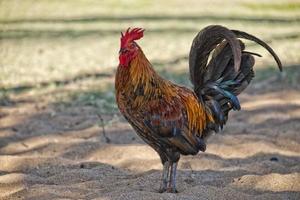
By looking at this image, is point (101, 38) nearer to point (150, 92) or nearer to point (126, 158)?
point (126, 158)

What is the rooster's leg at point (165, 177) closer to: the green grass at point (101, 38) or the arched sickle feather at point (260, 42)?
the arched sickle feather at point (260, 42)

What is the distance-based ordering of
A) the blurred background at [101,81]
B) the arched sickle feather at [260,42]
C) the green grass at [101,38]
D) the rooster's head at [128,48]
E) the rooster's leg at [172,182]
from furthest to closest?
the green grass at [101,38] → the blurred background at [101,81] → the rooster's leg at [172,182] → the rooster's head at [128,48] → the arched sickle feather at [260,42]

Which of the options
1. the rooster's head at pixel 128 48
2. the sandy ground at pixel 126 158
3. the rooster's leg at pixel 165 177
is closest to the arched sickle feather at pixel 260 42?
the rooster's head at pixel 128 48

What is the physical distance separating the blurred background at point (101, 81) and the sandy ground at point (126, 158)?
22 millimetres

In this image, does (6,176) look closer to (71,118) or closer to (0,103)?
(71,118)

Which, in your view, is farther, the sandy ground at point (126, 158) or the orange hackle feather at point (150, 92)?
the sandy ground at point (126, 158)

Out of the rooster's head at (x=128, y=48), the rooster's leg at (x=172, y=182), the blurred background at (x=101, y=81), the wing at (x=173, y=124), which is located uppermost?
the rooster's head at (x=128, y=48)

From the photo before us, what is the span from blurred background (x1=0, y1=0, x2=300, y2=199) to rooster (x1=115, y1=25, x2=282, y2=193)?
107 cm

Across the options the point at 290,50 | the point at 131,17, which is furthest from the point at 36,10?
the point at 290,50

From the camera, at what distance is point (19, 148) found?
305 inches

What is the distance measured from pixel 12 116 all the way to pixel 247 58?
4.37 meters

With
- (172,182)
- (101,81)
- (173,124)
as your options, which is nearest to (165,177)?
(172,182)

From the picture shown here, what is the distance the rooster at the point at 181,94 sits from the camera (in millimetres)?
5496

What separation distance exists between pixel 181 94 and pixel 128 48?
0.68 metres
